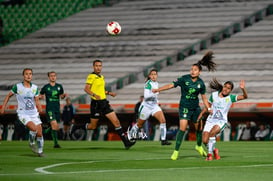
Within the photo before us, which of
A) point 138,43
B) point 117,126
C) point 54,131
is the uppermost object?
point 138,43

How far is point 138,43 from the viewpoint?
1601 inches

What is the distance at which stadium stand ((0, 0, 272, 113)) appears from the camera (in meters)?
36.5

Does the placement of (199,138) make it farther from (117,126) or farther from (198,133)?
(117,126)

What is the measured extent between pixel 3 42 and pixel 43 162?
102 feet

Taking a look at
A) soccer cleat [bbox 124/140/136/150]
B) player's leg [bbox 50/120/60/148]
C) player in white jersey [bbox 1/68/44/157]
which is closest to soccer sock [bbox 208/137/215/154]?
player in white jersey [bbox 1/68/44/157]

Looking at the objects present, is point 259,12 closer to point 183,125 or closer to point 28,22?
point 28,22

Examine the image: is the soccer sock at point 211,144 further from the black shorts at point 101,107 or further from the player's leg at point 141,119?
the player's leg at point 141,119

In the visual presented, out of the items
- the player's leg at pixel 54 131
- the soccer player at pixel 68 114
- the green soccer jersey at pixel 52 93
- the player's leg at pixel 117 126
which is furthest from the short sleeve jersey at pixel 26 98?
the soccer player at pixel 68 114

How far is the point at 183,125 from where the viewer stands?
642 inches

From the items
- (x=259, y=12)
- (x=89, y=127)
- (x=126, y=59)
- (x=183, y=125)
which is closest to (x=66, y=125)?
(x=126, y=59)

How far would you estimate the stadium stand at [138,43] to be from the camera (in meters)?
36.5

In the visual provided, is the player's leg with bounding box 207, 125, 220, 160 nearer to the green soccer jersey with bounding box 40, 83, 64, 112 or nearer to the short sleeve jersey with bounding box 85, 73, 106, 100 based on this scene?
the short sleeve jersey with bounding box 85, 73, 106, 100

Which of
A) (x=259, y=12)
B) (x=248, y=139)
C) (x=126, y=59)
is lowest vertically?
(x=248, y=139)

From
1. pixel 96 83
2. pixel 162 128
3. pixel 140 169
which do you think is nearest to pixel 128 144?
pixel 96 83
